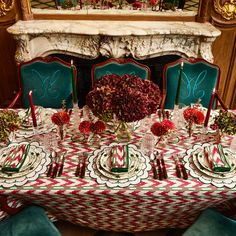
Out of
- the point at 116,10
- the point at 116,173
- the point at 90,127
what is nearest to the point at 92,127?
the point at 90,127

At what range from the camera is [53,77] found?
215 cm

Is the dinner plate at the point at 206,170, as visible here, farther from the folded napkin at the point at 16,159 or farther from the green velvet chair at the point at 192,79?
the folded napkin at the point at 16,159

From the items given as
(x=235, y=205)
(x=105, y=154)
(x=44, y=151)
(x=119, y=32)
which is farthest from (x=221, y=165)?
(x=119, y=32)

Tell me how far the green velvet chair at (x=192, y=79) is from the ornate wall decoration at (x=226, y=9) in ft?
2.72

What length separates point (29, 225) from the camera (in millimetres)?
1348

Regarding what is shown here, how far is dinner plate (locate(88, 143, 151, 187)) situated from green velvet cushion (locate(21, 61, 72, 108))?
87 centimetres

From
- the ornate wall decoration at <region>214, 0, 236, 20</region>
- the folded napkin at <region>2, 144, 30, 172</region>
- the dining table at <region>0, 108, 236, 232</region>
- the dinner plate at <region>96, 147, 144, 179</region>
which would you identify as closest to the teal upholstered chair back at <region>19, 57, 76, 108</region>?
the dining table at <region>0, 108, 236, 232</region>

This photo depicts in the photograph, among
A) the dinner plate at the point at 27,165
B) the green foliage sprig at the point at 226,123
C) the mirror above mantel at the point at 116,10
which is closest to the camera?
the dinner plate at the point at 27,165

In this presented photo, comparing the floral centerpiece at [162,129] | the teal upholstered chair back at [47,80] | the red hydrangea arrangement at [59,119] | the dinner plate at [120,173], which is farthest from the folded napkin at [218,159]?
the teal upholstered chair back at [47,80]

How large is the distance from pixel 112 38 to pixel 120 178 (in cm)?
166

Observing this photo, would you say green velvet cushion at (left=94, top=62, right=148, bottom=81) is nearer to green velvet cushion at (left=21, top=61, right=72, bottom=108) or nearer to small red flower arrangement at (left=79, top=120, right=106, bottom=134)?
green velvet cushion at (left=21, top=61, right=72, bottom=108)

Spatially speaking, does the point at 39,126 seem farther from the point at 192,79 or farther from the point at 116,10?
A: the point at 116,10

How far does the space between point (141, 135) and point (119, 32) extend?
4.08 feet

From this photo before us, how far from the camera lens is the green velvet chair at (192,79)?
213cm
